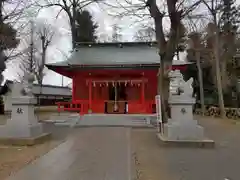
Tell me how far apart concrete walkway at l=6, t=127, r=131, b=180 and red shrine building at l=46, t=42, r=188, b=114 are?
11399 millimetres

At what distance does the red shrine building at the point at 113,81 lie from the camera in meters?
21.0

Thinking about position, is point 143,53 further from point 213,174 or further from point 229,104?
point 213,174

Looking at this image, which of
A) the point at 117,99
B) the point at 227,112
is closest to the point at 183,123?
the point at 117,99

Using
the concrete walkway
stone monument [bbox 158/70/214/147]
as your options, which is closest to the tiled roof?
stone monument [bbox 158/70/214/147]

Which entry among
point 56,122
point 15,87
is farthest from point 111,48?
point 15,87

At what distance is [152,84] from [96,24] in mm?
22790

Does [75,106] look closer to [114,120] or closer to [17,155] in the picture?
[114,120]

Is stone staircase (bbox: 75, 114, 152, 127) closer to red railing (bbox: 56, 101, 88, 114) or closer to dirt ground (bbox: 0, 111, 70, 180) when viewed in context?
red railing (bbox: 56, 101, 88, 114)

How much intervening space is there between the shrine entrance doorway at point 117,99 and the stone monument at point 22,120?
10.7 metres

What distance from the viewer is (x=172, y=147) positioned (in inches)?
390

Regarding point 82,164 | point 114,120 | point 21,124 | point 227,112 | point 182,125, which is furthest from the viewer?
point 227,112

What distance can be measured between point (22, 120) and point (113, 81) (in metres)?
11.3

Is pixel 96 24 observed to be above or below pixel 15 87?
above

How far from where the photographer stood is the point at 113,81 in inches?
853
